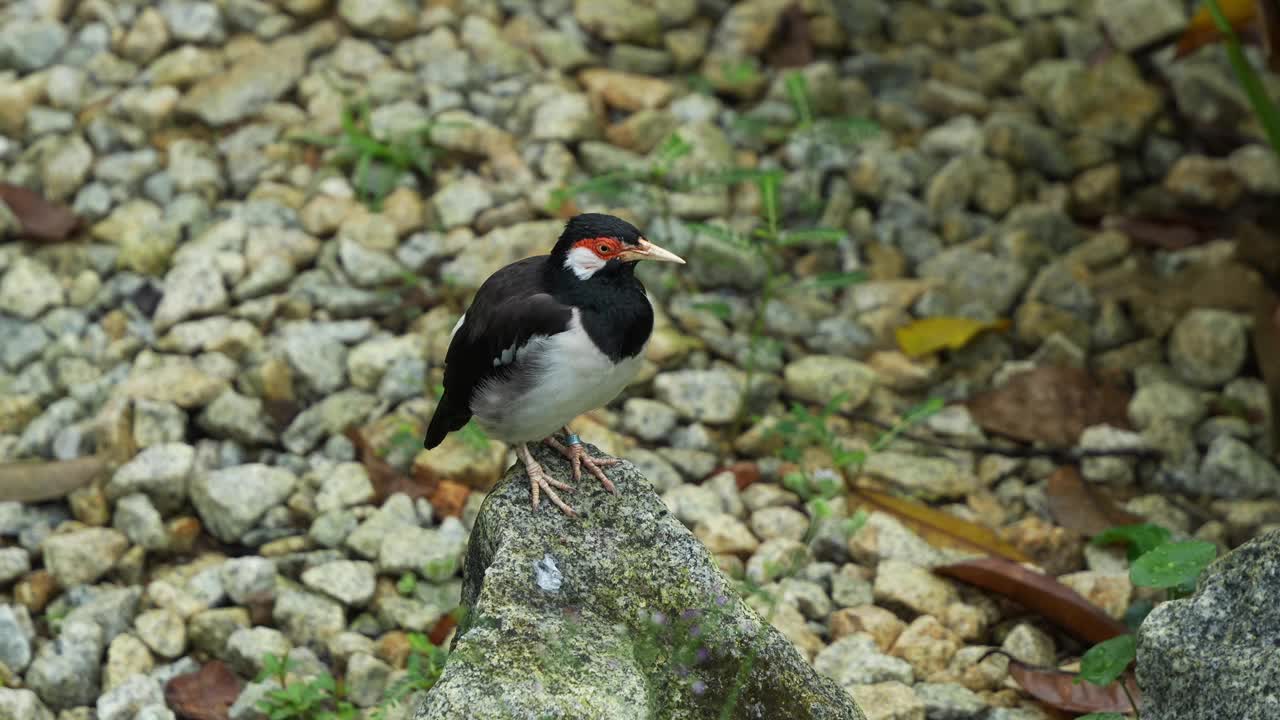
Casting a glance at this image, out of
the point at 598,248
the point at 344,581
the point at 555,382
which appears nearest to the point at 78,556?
the point at 344,581

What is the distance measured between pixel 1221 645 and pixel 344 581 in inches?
99.0

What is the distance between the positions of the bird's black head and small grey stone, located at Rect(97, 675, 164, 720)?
171 centimetres

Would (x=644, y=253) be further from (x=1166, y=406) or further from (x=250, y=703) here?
(x=1166, y=406)

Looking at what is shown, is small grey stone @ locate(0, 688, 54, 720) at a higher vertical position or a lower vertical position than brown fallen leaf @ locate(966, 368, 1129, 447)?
higher

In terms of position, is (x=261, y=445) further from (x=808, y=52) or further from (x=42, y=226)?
(x=808, y=52)

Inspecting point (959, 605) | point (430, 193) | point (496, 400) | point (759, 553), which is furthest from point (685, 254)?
point (496, 400)

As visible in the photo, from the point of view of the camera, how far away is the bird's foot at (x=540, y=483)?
3572 millimetres

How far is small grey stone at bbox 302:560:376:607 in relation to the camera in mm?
4582

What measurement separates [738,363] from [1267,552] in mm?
2525

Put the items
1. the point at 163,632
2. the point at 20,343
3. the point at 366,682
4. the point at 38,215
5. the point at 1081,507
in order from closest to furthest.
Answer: the point at 366,682 < the point at 163,632 < the point at 1081,507 < the point at 20,343 < the point at 38,215

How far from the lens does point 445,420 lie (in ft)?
13.3

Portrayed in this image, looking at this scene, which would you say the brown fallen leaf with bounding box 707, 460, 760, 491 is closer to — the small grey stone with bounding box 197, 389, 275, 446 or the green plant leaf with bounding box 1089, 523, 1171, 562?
the green plant leaf with bounding box 1089, 523, 1171, 562

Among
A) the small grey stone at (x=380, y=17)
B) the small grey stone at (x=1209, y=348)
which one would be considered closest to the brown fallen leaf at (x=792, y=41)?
the small grey stone at (x=380, y=17)

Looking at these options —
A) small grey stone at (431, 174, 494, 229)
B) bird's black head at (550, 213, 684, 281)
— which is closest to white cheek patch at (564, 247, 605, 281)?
bird's black head at (550, 213, 684, 281)
